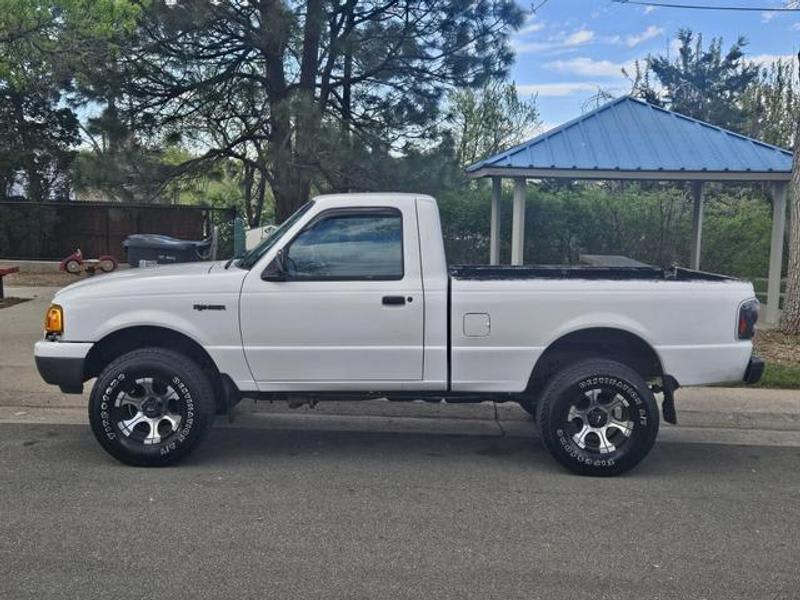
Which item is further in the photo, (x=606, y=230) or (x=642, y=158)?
(x=606, y=230)

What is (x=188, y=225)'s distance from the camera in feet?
61.2

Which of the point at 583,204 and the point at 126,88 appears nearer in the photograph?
the point at 126,88

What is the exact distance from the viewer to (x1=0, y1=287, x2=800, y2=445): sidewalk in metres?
6.61

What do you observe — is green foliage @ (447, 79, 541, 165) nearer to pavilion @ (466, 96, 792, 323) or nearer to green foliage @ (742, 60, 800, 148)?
green foliage @ (742, 60, 800, 148)

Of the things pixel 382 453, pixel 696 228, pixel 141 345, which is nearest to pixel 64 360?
pixel 141 345

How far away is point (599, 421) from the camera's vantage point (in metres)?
5.30

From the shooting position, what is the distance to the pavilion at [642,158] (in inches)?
455

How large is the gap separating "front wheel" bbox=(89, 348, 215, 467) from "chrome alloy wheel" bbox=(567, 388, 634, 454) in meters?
2.50

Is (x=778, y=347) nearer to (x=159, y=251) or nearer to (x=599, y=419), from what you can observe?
(x=599, y=419)

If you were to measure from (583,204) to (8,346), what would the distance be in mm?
12246

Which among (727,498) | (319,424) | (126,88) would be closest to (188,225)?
(126,88)

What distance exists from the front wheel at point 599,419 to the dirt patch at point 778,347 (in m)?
4.22

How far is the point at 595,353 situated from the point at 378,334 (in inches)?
64.1

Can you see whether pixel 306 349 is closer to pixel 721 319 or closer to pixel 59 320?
pixel 59 320
